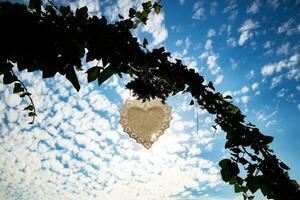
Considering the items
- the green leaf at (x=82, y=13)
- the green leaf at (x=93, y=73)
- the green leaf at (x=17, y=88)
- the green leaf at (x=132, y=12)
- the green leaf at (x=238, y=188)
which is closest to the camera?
the green leaf at (x=93, y=73)

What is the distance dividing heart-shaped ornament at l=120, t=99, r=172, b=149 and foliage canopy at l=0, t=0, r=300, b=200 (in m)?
0.37

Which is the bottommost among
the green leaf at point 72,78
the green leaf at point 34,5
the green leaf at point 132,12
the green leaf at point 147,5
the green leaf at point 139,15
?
the green leaf at point 72,78

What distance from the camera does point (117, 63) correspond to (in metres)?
2.26

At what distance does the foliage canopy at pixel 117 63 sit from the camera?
1859 mm

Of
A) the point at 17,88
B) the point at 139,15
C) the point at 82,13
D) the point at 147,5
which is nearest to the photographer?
the point at 82,13

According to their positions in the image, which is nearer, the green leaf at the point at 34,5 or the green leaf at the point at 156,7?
the green leaf at the point at 34,5

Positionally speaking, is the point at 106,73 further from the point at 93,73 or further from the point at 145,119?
the point at 145,119

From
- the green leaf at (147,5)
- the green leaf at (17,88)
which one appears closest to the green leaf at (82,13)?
the green leaf at (17,88)

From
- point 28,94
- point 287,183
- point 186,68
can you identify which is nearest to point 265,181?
point 287,183

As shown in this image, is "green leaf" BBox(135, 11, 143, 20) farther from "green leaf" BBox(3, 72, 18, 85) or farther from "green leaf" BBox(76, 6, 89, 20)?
"green leaf" BBox(3, 72, 18, 85)

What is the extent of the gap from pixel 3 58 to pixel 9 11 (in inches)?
11.9

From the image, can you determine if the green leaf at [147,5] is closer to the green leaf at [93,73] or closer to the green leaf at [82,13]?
the green leaf at [82,13]

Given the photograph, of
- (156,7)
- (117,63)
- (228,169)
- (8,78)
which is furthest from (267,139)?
(8,78)

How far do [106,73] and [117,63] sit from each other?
0.16 meters
